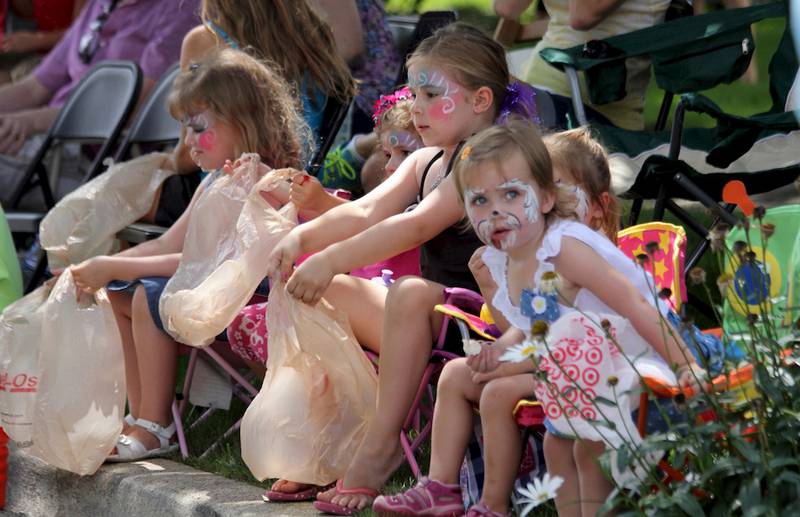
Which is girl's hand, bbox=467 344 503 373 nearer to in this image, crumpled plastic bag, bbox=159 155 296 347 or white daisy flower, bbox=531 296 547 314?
white daisy flower, bbox=531 296 547 314

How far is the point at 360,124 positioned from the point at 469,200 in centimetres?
254

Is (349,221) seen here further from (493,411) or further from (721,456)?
(721,456)

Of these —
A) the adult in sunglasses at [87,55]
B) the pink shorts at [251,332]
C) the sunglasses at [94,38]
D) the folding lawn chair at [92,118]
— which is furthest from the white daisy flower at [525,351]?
the sunglasses at [94,38]

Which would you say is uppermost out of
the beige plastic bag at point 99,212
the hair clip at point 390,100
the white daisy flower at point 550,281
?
the white daisy flower at point 550,281

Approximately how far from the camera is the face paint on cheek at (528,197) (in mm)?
3230

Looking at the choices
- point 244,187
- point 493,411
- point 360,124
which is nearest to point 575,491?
point 493,411

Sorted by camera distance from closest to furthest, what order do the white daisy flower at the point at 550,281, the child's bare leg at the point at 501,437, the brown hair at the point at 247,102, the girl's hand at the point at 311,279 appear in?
the white daisy flower at the point at 550,281 < the child's bare leg at the point at 501,437 < the girl's hand at the point at 311,279 < the brown hair at the point at 247,102

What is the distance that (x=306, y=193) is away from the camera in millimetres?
4203

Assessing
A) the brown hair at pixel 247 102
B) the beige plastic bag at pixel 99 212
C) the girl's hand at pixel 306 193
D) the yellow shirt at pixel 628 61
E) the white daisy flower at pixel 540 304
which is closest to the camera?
the white daisy flower at pixel 540 304

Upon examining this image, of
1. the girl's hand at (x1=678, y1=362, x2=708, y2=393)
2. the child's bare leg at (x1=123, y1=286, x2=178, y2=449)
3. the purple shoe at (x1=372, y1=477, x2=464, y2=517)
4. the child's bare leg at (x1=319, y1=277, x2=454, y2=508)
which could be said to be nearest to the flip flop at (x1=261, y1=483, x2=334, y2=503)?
the child's bare leg at (x1=319, y1=277, x2=454, y2=508)

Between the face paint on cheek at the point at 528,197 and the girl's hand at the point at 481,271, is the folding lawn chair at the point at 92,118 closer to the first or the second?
the girl's hand at the point at 481,271

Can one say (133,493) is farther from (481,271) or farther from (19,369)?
(481,271)

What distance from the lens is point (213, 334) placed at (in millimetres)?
4031

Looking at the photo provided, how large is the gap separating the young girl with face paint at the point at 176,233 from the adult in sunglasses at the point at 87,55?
6.94ft
